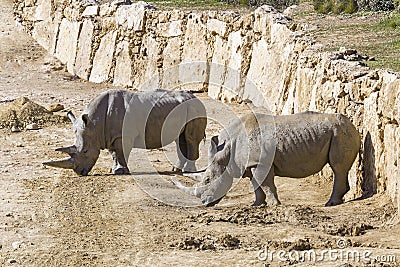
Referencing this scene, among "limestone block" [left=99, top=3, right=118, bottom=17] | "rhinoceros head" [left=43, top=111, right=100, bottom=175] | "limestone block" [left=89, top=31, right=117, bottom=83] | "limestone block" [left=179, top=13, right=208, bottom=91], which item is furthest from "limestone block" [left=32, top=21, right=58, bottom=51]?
"rhinoceros head" [left=43, top=111, right=100, bottom=175]

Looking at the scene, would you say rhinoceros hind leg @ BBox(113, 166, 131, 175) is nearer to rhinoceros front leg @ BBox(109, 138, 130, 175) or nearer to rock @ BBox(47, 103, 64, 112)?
rhinoceros front leg @ BBox(109, 138, 130, 175)

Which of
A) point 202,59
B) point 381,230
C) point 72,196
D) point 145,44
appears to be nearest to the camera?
point 381,230

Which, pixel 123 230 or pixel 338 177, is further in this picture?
pixel 338 177

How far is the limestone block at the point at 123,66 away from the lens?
25625mm

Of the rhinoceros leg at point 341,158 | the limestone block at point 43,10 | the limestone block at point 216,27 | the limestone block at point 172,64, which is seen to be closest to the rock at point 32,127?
the limestone block at point 172,64

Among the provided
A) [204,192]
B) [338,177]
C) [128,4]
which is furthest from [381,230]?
[128,4]

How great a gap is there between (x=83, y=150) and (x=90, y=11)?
1340 centimetres

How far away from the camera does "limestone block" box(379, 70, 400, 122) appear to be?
1067cm

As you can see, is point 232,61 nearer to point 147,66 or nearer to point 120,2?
point 147,66

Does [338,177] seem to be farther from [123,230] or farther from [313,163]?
[123,230]

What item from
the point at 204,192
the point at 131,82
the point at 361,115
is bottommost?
the point at 131,82

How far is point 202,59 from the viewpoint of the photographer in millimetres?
23703

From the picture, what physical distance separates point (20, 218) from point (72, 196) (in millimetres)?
1427

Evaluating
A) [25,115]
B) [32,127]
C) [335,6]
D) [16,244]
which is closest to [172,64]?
[335,6]
